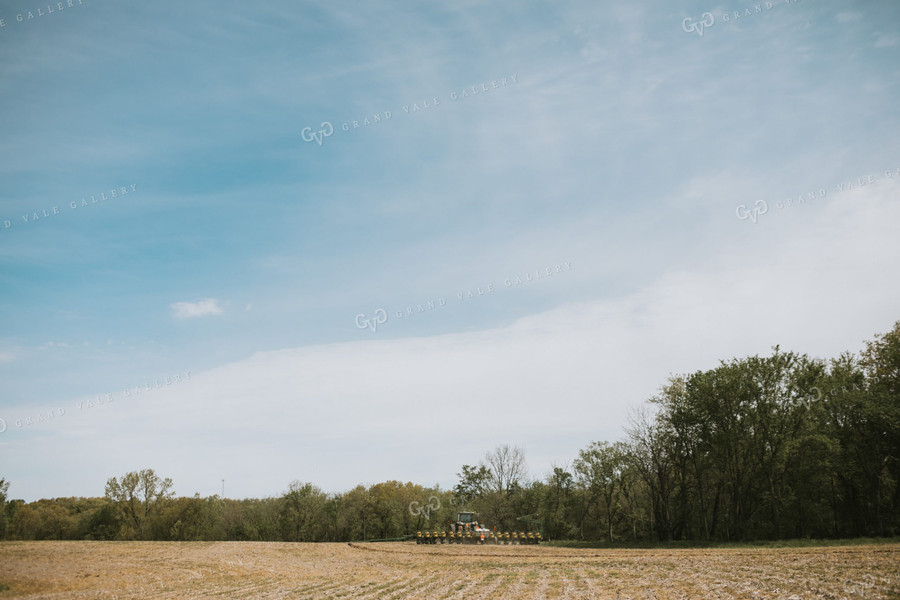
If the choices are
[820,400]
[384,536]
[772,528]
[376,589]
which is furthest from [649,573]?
[384,536]

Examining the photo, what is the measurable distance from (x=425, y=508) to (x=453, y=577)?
56.1m

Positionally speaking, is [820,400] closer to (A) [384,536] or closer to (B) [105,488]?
(A) [384,536]

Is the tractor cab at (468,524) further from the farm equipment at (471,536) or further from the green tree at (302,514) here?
the green tree at (302,514)

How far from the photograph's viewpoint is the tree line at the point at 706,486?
42.2 metres

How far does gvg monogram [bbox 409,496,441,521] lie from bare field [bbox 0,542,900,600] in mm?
44461

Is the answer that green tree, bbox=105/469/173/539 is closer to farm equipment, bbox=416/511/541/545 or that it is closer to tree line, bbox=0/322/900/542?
tree line, bbox=0/322/900/542

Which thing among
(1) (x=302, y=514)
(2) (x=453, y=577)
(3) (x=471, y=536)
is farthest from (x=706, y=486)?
(1) (x=302, y=514)

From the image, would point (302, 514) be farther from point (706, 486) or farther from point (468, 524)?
point (706, 486)

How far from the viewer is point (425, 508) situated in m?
77.8

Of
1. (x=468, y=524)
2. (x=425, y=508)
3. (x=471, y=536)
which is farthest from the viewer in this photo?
(x=425, y=508)

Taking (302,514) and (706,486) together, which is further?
(302,514)

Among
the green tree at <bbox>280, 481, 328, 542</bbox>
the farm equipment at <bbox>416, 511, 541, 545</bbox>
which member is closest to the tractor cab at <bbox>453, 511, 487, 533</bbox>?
the farm equipment at <bbox>416, 511, 541, 545</bbox>

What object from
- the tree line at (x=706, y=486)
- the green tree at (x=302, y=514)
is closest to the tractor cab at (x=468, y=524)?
the tree line at (x=706, y=486)

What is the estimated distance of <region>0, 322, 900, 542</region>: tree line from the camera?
138 ft
